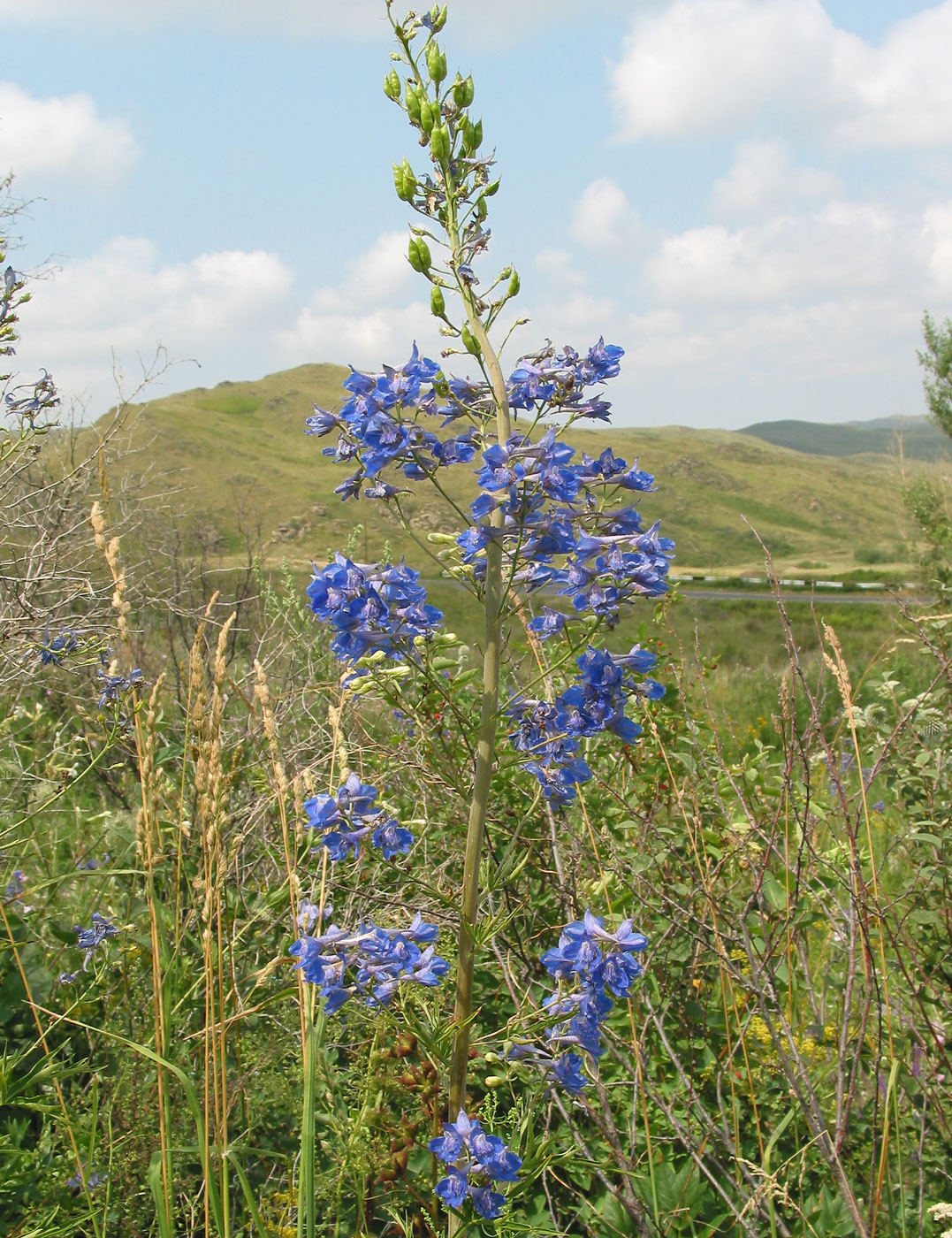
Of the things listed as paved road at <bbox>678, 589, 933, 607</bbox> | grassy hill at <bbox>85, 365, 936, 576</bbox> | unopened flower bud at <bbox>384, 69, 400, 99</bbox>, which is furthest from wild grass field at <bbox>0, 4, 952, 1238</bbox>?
grassy hill at <bbox>85, 365, 936, 576</bbox>

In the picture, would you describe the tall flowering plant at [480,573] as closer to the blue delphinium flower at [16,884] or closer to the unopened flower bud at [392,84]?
the unopened flower bud at [392,84]

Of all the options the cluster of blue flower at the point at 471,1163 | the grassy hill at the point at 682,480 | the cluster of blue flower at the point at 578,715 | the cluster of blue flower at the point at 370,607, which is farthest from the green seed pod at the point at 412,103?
the grassy hill at the point at 682,480

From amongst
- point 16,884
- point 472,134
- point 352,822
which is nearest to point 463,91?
point 472,134

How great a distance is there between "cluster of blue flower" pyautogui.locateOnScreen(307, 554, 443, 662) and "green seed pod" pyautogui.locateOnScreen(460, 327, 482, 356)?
481 mm

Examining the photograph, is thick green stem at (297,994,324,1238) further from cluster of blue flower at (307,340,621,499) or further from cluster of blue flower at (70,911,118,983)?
cluster of blue flower at (70,911,118,983)

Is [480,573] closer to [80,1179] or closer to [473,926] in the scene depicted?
[473,926]

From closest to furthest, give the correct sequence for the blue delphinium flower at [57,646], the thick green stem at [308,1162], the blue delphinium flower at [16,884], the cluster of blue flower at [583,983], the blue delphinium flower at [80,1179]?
the thick green stem at [308,1162] < the cluster of blue flower at [583,983] < the blue delphinium flower at [80,1179] < the blue delphinium flower at [57,646] < the blue delphinium flower at [16,884]

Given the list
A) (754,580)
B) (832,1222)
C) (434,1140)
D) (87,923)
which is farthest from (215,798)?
(754,580)

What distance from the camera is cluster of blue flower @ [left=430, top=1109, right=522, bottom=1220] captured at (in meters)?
1.61

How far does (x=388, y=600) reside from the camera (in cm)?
183

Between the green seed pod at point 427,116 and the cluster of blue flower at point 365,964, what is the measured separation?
67.1 inches

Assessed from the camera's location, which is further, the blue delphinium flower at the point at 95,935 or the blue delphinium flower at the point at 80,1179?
the blue delphinium flower at the point at 95,935

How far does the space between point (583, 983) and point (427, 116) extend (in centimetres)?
183

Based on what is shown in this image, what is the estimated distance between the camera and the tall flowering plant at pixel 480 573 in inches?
67.6
